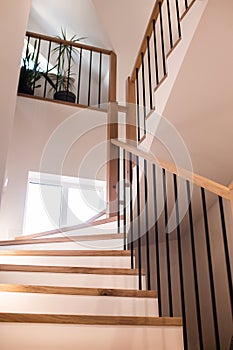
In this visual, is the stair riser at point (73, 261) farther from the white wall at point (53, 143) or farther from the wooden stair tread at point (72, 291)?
the white wall at point (53, 143)

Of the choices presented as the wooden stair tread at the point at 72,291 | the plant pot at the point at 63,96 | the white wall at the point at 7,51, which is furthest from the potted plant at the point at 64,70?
the wooden stair tread at the point at 72,291

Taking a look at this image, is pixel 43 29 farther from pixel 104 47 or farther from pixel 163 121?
pixel 163 121

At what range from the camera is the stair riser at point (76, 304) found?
1.95 metres

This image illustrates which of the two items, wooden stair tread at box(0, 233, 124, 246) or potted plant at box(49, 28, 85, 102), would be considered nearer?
wooden stair tread at box(0, 233, 124, 246)

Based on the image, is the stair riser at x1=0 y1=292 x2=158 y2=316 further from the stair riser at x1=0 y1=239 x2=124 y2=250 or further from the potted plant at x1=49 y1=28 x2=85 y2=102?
the potted plant at x1=49 y1=28 x2=85 y2=102

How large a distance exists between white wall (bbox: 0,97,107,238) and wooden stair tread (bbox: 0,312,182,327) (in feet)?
7.98

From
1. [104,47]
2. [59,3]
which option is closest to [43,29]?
[59,3]

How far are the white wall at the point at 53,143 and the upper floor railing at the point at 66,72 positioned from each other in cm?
22

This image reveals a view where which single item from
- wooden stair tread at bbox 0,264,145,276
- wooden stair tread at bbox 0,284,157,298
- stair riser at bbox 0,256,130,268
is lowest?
wooden stair tread at bbox 0,284,157,298

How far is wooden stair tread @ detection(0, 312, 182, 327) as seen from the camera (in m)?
1.63

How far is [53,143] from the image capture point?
14.6 ft

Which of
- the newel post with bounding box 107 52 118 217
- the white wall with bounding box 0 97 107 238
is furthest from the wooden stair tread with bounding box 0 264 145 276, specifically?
the white wall with bounding box 0 97 107 238

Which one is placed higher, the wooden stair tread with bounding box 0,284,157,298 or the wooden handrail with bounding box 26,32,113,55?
the wooden handrail with bounding box 26,32,113,55

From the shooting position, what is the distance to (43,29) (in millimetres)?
5562
